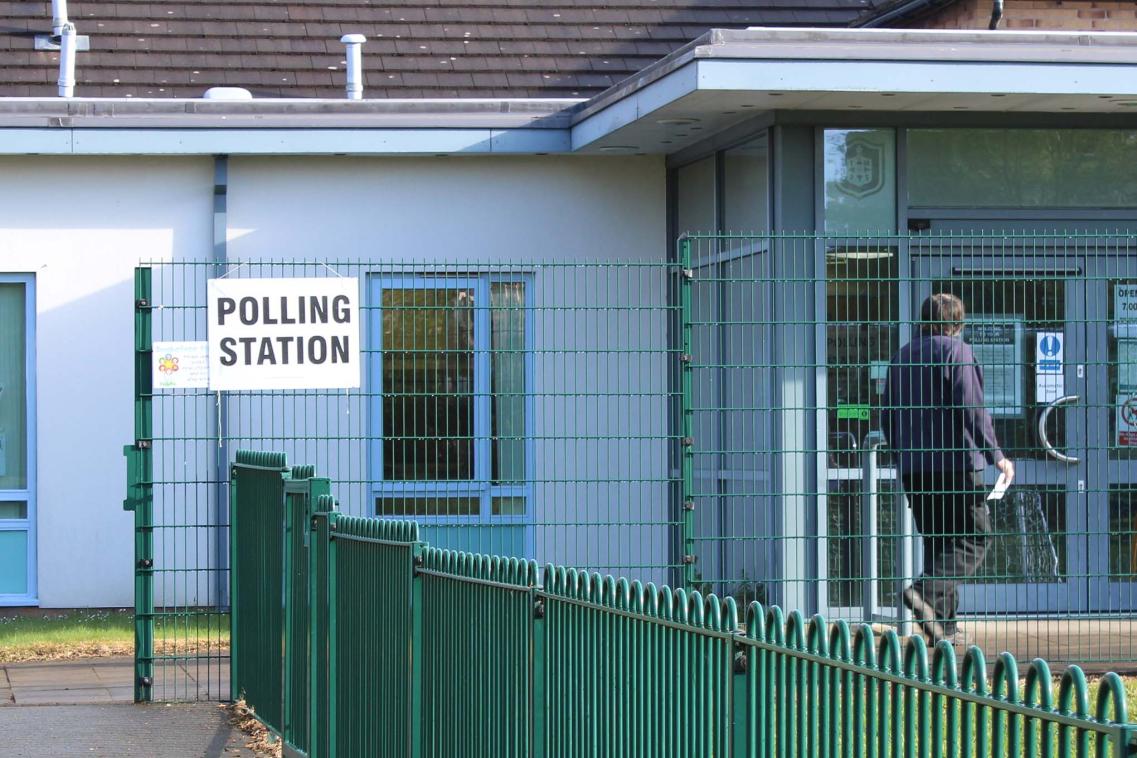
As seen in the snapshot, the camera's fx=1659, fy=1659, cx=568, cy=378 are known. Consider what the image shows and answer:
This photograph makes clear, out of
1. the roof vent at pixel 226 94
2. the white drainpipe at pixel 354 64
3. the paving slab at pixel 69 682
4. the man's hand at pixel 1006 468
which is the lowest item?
the paving slab at pixel 69 682

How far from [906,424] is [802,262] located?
→ 1.62 metres

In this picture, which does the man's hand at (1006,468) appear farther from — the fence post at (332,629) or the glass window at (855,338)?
the fence post at (332,629)

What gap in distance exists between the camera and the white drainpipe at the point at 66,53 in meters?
13.2

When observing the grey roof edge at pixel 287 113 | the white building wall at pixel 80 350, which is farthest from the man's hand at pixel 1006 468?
the white building wall at pixel 80 350

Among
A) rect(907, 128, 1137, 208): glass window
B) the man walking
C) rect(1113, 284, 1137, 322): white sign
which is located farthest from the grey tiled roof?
the man walking

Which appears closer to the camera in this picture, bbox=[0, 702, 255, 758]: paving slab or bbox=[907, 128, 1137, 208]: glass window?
bbox=[0, 702, 255, 758]: paving slab

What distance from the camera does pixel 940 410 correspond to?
9.05 metres

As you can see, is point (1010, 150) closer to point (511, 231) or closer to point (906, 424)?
point (906, 424)

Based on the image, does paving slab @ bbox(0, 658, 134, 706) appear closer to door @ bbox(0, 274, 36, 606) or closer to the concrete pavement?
the concrete pavement

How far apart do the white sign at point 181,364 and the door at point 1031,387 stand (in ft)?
13.8

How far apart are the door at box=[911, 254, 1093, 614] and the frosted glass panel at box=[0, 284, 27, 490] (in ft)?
21.8

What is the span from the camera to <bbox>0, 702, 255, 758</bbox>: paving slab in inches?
299

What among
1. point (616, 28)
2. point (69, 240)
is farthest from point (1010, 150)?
point (69, 240)

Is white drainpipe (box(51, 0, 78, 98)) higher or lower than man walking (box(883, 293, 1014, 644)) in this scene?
higher
